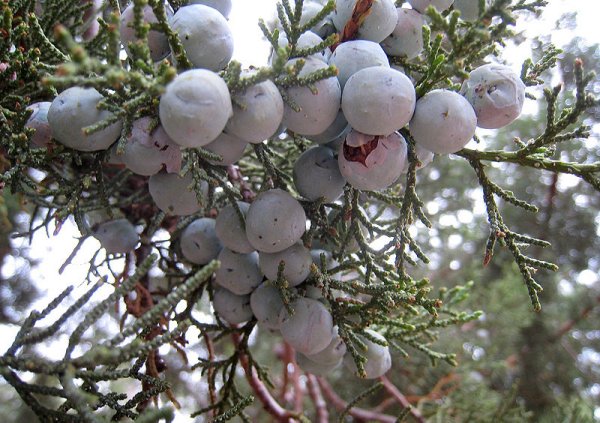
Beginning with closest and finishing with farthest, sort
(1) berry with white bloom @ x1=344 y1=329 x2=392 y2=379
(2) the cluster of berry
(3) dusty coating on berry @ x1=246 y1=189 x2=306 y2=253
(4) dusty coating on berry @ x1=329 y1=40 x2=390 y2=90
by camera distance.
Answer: (2) the cluster of berry → (4) dusty coating on berry @ x1=329 y1=40 x2=390 y2=90 → (3) dusty coating on berry @ x1=246 y1=189 x2=306 y2=253 → (1) berry with white bloom @ x1=344 y1=329 x2=392 y2=379

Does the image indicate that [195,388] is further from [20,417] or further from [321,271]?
[321,271]

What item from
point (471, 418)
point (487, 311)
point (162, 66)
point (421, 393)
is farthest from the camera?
point (487, 311)

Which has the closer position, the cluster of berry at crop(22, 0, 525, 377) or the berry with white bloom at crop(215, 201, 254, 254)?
the cluster of berry at crop(22, 0, 525, 377)

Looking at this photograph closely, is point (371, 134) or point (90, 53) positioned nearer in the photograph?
point (371, 134)

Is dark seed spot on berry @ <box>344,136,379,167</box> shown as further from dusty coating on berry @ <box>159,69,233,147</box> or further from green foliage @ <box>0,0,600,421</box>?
dusty coating on berry @ <box>159,69,233,147</box>

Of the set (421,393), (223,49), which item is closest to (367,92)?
(223,49)

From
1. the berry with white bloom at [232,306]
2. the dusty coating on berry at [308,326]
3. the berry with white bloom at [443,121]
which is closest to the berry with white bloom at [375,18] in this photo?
the berry with white bloom at [443,121]

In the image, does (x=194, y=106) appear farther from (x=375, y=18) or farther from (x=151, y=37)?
(x=375, y=18)

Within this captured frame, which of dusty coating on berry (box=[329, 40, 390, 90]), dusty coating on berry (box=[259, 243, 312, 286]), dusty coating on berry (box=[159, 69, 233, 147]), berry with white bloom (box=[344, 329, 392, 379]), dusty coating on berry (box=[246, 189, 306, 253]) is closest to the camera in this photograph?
dusty coating on berry (box=[159, 69, 233, 147])

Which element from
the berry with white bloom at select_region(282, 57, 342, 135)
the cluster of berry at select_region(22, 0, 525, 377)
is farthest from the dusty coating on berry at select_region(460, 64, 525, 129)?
the berry with white bloom at select_region(282, 57, 342, 135)
